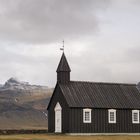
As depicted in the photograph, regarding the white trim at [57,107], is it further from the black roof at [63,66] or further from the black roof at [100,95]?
the black roof at [63,66]

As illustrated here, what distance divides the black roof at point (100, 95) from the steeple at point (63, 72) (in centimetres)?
81

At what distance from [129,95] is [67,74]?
9793mm

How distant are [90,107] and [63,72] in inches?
266

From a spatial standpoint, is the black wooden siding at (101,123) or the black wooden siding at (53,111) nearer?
the black wooden siding at (101,123)

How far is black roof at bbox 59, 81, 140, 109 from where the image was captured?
64938mm

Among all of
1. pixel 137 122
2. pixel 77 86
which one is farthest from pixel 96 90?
pixel 137 122

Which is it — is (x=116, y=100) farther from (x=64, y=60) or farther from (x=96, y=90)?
(x=64, y=60)

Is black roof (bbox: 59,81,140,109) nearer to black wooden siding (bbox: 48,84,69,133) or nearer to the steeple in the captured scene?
the steeple

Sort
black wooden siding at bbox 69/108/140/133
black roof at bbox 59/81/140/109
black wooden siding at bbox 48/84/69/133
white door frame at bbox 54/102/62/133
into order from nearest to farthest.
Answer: black wooden siding at bbox 69/108/140/133, black wooden siding at bbox 48/84/69/133, black roof at bbox 59/81/140/109, white door frame at bbox 54/102/62/133

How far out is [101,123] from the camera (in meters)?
65.2

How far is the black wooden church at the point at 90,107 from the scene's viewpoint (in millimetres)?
64125

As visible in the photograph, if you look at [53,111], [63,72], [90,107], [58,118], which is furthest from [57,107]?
[90,107]

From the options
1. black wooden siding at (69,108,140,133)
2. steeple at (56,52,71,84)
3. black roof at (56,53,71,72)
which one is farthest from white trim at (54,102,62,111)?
black roof at (56,53,71,72)

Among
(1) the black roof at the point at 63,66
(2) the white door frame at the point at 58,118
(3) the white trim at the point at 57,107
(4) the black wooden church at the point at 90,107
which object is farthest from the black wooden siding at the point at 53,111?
(1) the black roof at the point at 63,66
